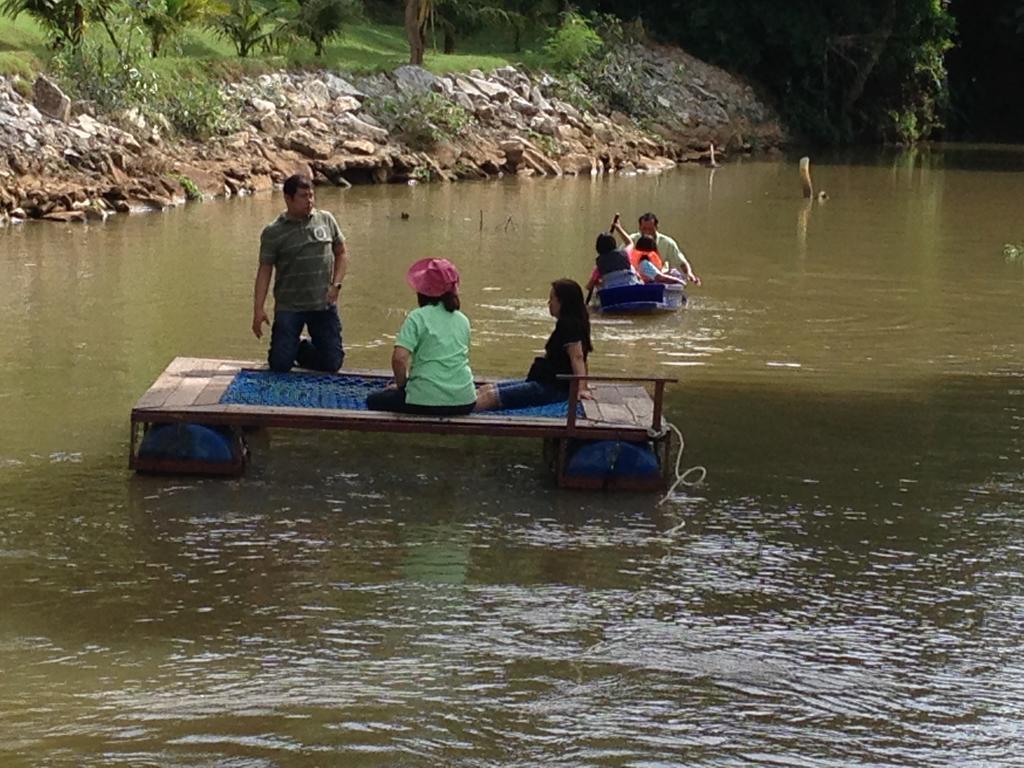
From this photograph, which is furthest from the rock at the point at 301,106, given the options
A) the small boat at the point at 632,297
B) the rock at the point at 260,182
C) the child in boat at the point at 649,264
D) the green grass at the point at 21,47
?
the small boat at the point at 632,297

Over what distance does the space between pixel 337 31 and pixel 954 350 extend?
2590 cm

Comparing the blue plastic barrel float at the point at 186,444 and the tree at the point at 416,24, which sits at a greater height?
the tree at the point at 416,24

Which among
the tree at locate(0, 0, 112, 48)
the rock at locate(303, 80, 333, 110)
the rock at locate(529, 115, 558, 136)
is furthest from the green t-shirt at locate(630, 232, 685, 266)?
the rock at locate(529, 115, 558, 136)

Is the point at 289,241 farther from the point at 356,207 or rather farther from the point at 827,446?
the point at 356,207

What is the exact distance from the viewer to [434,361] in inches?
413

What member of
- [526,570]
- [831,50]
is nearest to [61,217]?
[526,570]

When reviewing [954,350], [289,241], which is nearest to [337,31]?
[954,350]

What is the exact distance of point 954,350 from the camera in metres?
16.2

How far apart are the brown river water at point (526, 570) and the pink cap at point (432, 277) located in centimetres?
121

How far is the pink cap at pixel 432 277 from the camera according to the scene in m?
10.5

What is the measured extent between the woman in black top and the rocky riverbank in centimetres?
1605

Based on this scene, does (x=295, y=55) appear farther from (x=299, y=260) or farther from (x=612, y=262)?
(x=299, y=260)

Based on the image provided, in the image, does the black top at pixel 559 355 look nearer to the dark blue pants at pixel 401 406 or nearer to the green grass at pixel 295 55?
the dark blue pants at pixel 401 406

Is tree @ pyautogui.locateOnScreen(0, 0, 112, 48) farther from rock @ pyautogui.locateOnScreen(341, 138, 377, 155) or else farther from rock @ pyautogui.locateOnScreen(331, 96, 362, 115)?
rock @ pyautogui.locateOnScreen(331, 96, 362, 115)
